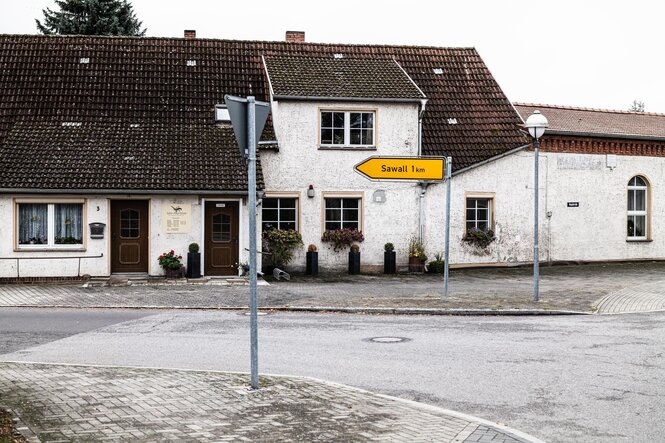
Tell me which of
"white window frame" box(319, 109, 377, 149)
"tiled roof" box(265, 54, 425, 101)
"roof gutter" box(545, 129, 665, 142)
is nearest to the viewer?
"tiled roof" box(265, 54, 425, 101)

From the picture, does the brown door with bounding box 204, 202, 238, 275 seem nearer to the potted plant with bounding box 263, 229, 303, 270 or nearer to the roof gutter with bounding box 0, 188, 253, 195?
the roof gutter with bounding box 0, 188, 253, 195

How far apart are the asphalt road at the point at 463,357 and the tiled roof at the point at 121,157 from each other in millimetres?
7418

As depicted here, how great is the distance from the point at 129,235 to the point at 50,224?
221 centimetres

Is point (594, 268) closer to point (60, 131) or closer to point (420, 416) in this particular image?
point (60, 131)

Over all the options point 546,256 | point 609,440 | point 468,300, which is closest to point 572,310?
point 468,300

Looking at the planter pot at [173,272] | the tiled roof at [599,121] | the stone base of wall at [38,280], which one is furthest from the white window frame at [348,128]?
the stone base of wall at [38,280]

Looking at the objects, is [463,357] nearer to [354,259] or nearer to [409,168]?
[409,168]

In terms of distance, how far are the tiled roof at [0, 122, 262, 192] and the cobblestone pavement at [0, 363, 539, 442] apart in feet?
45.9

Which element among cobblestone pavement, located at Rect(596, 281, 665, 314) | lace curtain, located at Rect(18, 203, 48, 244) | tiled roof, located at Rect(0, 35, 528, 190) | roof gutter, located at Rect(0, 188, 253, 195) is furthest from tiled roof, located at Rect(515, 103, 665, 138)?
lace curtain, located at Rect(18, 203, 48, 244)

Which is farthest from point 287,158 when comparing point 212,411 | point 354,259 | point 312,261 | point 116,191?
point 212,411

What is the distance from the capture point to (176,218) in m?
24.0

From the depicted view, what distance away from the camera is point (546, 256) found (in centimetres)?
2878

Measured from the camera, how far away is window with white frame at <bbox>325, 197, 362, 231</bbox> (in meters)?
26.4

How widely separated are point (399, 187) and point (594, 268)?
7474mm
